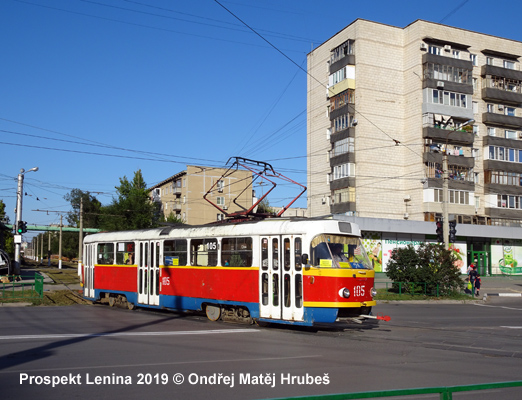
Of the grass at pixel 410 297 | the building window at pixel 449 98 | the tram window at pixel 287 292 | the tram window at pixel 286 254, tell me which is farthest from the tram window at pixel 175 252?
the building window at pixel 449 98

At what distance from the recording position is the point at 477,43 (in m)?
55.8

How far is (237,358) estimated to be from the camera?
9625 millimetres

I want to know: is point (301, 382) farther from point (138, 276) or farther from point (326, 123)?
point (326, 123)

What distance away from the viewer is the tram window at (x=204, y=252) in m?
16.1

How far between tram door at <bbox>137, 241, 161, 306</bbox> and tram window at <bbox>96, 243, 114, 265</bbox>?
2.26 meters

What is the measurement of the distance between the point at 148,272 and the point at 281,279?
662cm

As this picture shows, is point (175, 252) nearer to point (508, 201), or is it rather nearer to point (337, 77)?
point (337, 77)

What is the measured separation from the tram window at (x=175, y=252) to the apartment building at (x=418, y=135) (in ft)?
104

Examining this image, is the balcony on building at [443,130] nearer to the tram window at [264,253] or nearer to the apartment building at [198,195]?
the apartment building at [198,195]

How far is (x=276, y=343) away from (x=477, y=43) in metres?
52.7

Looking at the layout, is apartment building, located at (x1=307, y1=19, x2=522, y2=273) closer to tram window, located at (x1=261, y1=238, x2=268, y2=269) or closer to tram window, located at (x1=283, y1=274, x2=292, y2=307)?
tram window, located at (x1=261, y1=238, x2=268, y2=269)

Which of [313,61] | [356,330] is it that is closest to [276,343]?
[356,330]

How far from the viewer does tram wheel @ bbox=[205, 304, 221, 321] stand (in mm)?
15922

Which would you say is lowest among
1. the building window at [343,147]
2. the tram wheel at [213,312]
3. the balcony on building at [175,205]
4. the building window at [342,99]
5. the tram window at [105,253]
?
the tram wheel at [213,312]
